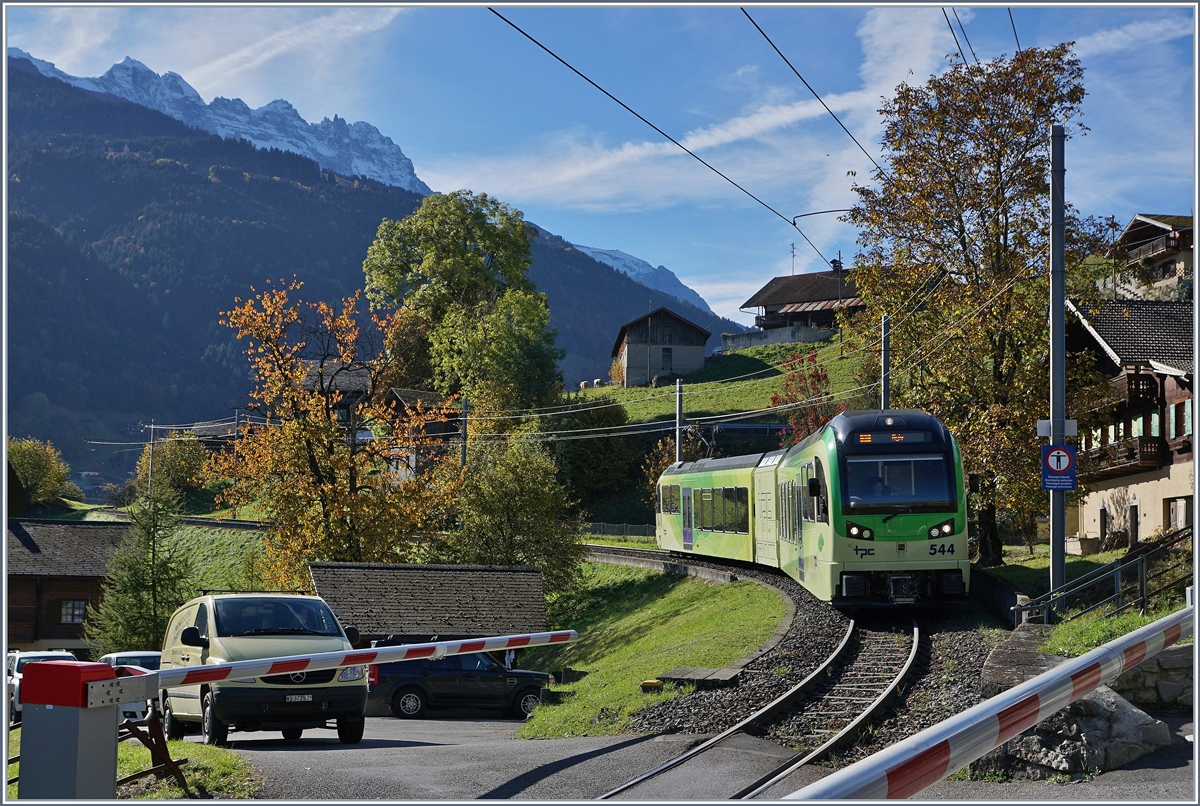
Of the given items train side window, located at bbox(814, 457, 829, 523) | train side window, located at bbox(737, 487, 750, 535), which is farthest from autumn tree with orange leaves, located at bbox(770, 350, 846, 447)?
train side window, located at bbox(814, 457, 829, 523)

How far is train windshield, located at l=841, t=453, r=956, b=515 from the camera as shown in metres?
18.8

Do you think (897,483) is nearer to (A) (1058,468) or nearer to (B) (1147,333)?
(A) (1058,468)

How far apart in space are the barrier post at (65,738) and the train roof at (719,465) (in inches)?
908

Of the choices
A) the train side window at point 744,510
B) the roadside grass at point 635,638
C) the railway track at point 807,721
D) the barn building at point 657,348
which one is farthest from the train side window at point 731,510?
the barn building at point 657,348

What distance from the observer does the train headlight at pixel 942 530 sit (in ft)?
61.7

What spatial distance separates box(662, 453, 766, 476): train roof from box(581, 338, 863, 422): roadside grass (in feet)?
120

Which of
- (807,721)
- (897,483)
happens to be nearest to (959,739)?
(807,721)

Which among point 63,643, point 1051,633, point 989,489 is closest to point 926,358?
point 989,489

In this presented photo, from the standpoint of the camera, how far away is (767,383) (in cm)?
8694

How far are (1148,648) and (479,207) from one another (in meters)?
73.2

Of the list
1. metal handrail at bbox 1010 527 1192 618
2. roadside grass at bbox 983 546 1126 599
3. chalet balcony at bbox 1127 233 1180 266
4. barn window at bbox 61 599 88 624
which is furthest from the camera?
chalet balcony at bbox 1127 233 1180 266

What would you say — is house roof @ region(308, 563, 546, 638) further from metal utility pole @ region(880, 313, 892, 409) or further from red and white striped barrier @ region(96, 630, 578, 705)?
red and white striped barrier @ region(96, 630, 578, 705)

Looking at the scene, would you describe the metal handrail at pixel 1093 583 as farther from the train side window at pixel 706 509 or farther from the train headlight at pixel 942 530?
the train side window at pixel 706 509

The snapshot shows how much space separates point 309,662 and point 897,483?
39.1ft
